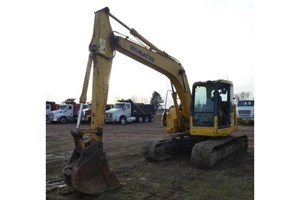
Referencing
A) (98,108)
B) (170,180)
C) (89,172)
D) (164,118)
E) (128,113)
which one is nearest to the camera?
(89,172)

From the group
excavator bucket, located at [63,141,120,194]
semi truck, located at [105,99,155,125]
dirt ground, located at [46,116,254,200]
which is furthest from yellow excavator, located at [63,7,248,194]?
semi truck, located at [105,99,155,125]

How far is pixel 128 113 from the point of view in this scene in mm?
14672

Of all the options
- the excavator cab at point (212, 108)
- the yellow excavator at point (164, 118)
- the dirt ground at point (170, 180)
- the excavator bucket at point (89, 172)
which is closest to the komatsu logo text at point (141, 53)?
the yellow excavator at point (164, 118)

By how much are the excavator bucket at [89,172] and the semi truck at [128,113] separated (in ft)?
33.6

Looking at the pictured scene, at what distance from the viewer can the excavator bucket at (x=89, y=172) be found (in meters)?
2.92

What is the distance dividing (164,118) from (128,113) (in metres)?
9.46

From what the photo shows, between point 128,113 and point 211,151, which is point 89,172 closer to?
point 211,151

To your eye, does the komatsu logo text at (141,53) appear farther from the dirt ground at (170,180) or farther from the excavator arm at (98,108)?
the dirt ground at (170,180)

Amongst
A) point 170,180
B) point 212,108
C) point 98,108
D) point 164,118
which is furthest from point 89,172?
point 164,118

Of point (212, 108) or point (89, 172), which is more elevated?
point (212, 108)

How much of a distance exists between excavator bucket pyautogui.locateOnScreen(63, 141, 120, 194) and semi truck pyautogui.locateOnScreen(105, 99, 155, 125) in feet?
33.6
